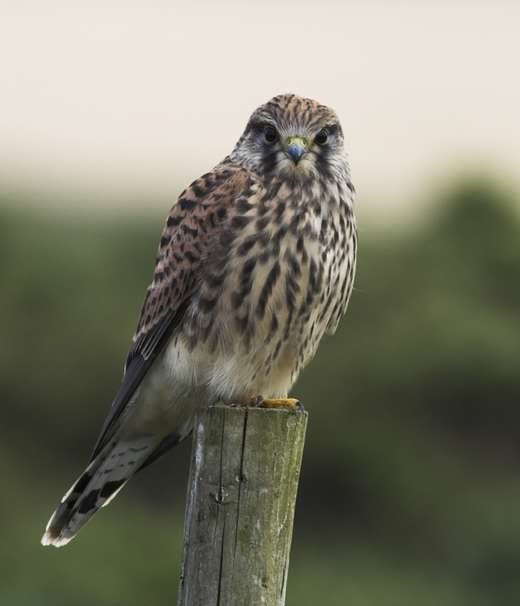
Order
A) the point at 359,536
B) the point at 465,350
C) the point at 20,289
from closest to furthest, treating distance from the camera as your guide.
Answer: the point at 359,536 < the point at 465,350 < the point at 20,289

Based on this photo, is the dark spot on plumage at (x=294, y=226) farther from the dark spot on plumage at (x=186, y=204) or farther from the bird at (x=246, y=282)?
the dark spot on plumage at (x=186, y=204)

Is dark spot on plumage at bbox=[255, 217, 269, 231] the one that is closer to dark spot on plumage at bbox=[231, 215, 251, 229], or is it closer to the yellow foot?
dark spot on plumage at bbox=[231, 215, 251, 229]

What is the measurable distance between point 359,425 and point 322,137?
18.8 feet

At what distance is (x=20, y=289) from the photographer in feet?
39.8

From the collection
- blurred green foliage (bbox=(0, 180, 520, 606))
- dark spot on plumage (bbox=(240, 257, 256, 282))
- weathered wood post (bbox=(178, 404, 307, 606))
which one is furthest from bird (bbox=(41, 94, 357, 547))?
blurred green foliage (bbox=(0, 180, 520, 606))

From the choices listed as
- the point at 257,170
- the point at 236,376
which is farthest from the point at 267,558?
the point at 257,170

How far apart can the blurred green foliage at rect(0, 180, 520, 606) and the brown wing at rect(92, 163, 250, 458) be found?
3418 mm

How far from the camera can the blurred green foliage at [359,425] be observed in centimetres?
927

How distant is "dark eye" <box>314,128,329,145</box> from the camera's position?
5.24m

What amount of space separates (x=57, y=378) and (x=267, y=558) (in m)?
7.46

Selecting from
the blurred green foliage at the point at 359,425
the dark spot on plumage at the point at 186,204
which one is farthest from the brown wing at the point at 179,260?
the blurred green foliage at the point at 359,425

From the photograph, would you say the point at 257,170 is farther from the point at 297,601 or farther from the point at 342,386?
the point at 342,386

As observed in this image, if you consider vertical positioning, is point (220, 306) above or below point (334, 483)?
above

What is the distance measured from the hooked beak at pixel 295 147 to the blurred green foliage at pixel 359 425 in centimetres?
402
